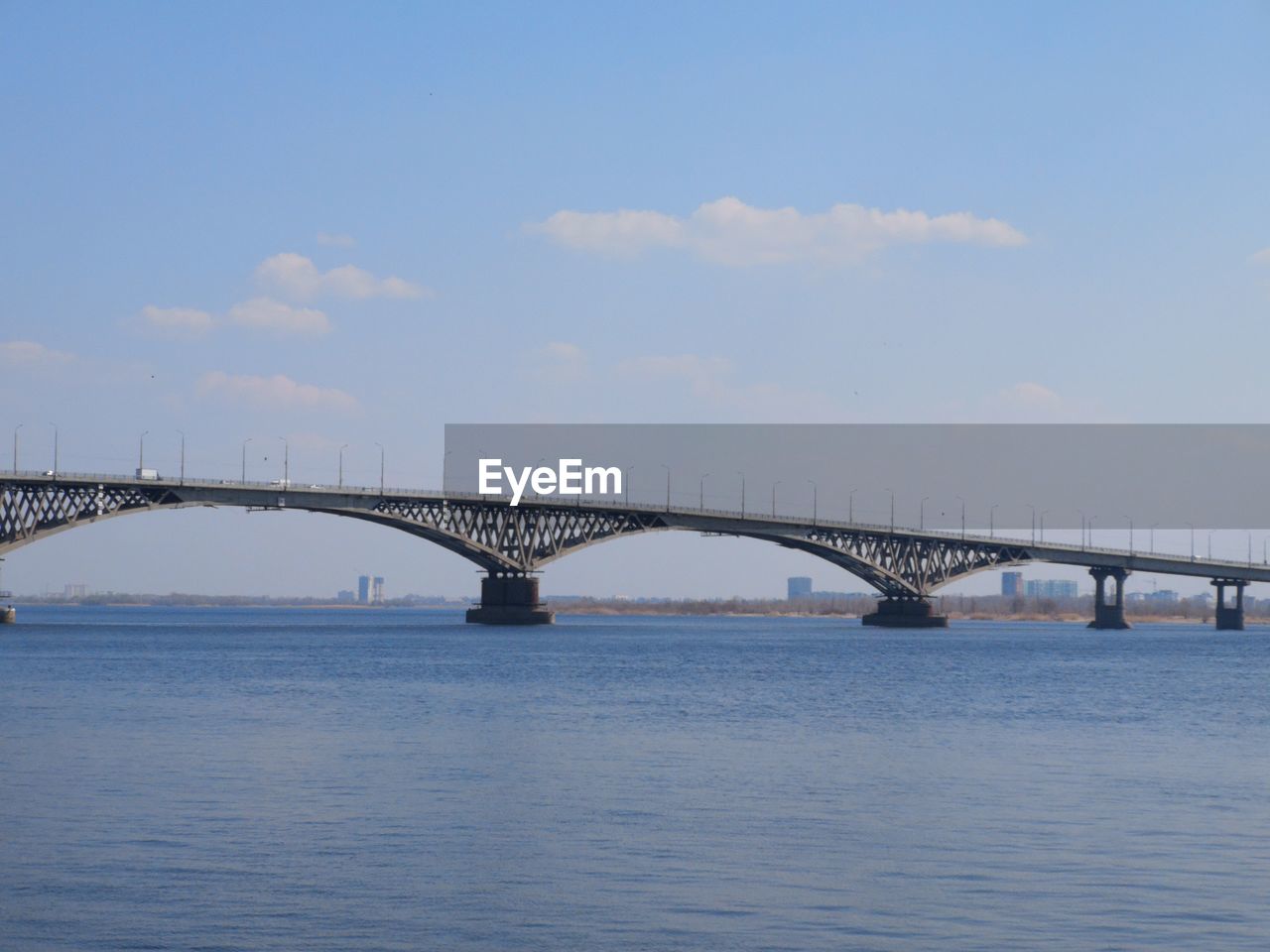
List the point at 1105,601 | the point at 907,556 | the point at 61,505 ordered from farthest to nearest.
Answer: the point at 1105,601 → the point at 907,556 → the point at 61,505

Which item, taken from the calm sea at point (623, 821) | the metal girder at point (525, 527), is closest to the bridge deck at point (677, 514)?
the metal girder at point (525, 527)

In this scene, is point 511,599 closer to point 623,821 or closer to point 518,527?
point 518,527

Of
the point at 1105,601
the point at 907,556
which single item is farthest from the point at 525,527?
the point at 1105,601

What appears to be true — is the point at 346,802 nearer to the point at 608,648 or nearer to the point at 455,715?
A: the point at 455,715

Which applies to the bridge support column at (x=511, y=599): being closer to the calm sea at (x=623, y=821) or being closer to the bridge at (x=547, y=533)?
the bridge at (x=547, y=533)

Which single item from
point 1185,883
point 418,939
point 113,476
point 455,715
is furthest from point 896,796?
point 113,476
